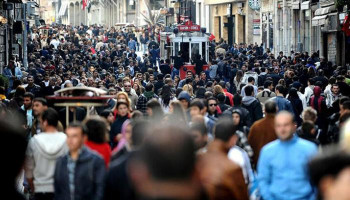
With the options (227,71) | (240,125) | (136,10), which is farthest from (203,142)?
(136,10)

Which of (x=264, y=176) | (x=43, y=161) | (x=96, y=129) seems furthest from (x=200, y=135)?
(x=43, y=161)

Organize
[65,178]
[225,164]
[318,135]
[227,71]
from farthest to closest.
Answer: [227,71] < [318,135] < [65,178] < [225,164]

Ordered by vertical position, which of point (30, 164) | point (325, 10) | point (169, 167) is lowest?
point (30, 164)

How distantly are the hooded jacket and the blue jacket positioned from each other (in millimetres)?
2326

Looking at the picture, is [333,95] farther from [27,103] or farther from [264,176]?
[264,176]

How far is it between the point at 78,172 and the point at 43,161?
176cm

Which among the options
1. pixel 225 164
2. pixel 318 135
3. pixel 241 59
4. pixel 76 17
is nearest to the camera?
pixel 225 164

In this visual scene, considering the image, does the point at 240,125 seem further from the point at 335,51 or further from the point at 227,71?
the point at 335,51

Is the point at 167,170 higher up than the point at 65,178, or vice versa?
the point at 167,170

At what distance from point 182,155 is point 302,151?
5.21 m

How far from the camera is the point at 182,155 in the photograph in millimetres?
4324

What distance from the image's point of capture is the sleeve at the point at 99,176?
29.0ft

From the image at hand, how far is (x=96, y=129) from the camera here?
9805 mm

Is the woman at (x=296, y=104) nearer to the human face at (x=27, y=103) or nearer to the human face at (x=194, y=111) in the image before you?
the human face at (x=27, y=103)
